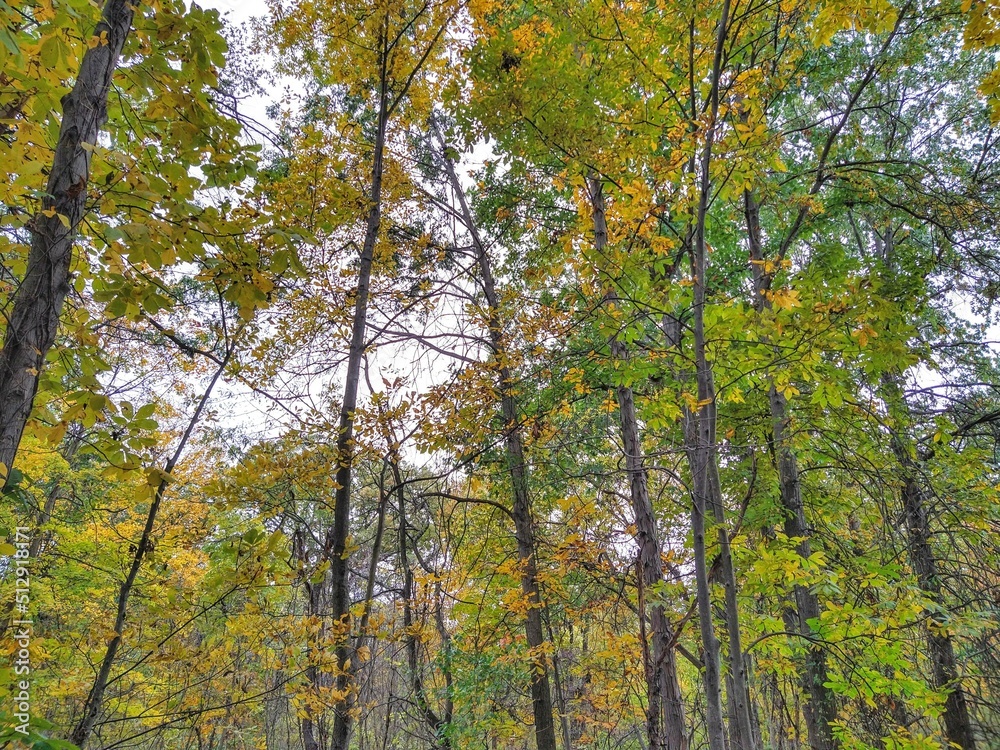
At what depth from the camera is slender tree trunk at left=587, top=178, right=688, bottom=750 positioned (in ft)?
12.2

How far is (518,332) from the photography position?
5715 millimetres

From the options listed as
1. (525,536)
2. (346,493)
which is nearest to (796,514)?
(525,536)

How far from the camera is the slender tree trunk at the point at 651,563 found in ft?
12.2

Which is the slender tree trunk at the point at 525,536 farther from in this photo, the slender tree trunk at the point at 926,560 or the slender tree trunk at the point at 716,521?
the slender tree trunk at the point at 926,560

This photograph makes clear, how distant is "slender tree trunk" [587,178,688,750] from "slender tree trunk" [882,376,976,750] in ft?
5.78

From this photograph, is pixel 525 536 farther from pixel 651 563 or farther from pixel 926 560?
pixel 926 560

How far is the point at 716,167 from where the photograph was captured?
2.52 meters

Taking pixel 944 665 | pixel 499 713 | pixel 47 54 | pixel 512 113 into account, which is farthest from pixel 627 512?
pixel 47 54

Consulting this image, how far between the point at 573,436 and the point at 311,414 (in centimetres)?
376

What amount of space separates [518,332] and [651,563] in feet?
9.13

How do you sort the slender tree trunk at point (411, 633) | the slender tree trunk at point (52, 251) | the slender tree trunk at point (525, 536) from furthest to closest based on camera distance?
the slender tree trunk at point (525, 536)
the slender tree trunk at point (411, 633)
the slender tree trunk at point (52, 251)

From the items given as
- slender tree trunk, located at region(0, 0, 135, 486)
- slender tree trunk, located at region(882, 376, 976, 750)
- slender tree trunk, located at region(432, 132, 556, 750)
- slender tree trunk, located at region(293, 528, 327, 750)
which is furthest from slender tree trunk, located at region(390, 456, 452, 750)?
slender tree trunk, located at region(882, 376, 976, 750)

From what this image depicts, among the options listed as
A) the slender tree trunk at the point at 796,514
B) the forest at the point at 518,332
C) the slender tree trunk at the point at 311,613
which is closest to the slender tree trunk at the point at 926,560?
the forest at the point at 518,332

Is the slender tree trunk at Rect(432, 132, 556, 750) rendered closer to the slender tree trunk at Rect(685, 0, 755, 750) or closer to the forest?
the forest
